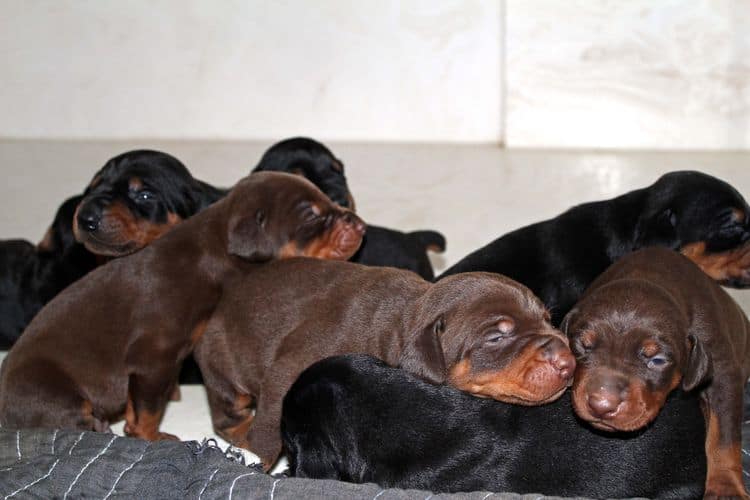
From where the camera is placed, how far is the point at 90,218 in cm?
522

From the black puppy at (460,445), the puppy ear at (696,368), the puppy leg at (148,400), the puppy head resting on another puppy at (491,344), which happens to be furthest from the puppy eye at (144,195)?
the puppy ear at (696,368)

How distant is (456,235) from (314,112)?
270cm

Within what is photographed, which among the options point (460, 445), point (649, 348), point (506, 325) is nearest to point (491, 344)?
point (506, 325)

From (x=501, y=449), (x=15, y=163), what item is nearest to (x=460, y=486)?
(x=501, y=449)

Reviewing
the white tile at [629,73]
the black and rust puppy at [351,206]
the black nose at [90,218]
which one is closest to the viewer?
the black nose at [90,218]

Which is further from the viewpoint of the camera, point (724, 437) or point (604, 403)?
point (724, 437)

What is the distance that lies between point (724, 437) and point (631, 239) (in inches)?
50.3

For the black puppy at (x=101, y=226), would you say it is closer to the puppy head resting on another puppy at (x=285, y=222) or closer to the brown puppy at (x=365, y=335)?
the puppy head resting on another puppy at (x=285, y=222)

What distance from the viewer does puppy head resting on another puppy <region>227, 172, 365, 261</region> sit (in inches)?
192

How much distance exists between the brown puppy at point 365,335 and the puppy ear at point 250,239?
2.7 inches

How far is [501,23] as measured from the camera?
9422 millimetres

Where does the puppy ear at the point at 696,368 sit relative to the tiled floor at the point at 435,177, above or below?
above

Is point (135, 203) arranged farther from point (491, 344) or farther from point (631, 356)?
point (631, 356)

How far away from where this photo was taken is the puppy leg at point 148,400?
4684 mm
